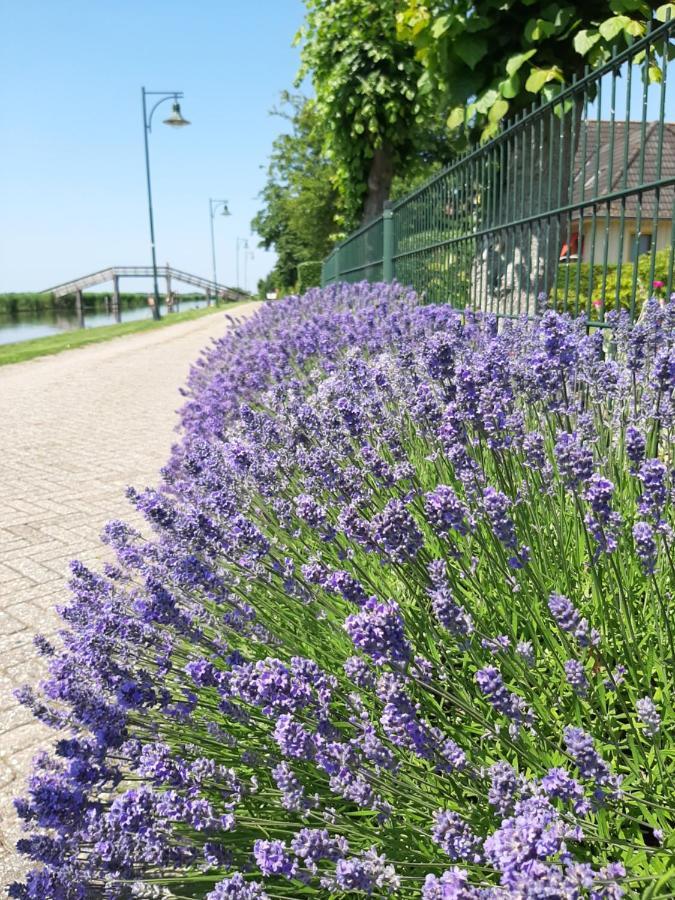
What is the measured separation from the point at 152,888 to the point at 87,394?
12019mm

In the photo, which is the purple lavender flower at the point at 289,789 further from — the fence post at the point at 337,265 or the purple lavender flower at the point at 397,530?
the fence post at the point at 337,265

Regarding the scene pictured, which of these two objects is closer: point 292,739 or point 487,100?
point 292,739

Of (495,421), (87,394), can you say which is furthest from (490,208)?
(87,394)

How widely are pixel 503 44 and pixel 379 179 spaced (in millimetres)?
11244

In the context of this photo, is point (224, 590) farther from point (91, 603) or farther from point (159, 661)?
point (91, 603)

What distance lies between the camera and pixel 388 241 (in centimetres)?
1077

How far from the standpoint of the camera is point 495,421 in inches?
88.2

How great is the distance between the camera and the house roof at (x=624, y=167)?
3504 mm

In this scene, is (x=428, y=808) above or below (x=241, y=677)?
below

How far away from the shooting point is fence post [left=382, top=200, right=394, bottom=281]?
10.6m

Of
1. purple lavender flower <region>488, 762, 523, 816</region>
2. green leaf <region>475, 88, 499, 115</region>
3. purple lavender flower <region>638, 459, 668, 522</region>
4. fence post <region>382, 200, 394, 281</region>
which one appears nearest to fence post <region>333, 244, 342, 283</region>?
fence post <region>382, 200, 394, 281</region>

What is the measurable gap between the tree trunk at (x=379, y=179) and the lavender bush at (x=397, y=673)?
15.0 metres

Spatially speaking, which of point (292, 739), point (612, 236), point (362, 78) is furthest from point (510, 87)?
point (362, 78)

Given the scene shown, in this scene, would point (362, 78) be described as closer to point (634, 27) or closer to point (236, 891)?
point (634, 27)
